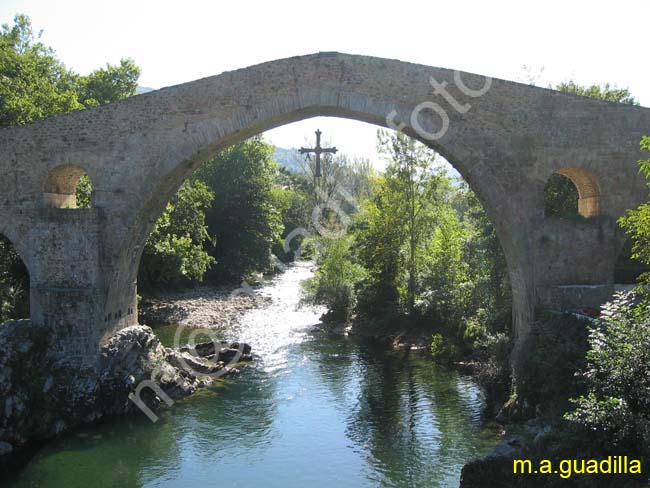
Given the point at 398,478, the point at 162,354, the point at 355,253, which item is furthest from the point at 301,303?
the point at 398,478

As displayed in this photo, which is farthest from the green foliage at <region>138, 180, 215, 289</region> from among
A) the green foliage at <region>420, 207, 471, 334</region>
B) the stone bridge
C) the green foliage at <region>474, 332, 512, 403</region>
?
the green foliage at <region>474, 332, 512, 403</region>

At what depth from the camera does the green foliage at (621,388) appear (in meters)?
7.30

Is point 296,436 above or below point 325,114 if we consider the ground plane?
below

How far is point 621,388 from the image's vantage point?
7.70 meters

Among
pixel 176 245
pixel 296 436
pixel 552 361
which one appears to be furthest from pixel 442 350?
pixel 176 245

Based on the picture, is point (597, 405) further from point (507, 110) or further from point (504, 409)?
point (507, 110)

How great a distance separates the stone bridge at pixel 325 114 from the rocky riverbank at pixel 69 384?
39 cm

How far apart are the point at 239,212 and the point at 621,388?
86.7 ft

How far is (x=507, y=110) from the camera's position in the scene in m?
11.8

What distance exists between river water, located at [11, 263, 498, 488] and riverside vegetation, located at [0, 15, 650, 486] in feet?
3.89

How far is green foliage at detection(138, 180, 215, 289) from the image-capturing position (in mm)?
22094

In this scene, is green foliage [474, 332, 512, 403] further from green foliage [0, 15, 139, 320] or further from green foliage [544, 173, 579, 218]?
green foliage [0, 15, 139, 320]

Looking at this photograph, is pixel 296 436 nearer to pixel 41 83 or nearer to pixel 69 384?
pixel 69 384

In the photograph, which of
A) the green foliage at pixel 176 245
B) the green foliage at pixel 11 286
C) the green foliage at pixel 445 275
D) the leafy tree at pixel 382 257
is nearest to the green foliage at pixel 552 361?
the green foliage at pixel 445 275
